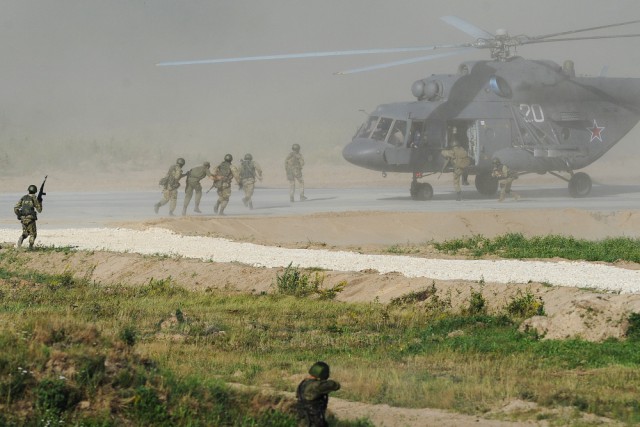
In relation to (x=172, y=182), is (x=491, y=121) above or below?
above

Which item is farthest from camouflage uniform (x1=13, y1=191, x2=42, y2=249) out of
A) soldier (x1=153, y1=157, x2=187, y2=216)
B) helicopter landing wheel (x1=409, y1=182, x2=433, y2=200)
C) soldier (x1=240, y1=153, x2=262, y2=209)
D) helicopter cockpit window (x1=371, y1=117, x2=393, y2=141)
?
helicopter landing wheel (x1=409, y1=182, x2=433, y2=200)

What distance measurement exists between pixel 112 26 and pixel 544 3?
1593 inches

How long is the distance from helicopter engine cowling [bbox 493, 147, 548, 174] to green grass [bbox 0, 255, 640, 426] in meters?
18.1

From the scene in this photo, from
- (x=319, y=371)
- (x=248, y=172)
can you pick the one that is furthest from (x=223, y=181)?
(x=319, y=371)

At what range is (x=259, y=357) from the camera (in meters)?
11.7

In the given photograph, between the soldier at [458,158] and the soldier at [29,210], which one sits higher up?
the soldier at [458,158]

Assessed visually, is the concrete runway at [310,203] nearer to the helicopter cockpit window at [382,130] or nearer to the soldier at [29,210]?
the helicopter cockpit window at [382,130]

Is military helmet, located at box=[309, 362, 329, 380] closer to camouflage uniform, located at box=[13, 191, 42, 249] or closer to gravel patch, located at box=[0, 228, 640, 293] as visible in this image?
gravel patch, located at box=[0, 228, 640, 293]

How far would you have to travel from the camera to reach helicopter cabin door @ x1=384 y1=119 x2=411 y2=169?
32781 mm

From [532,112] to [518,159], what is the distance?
1.70m

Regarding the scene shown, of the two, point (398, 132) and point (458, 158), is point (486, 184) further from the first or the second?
point (398, 132)

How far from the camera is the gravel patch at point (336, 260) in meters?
17.4

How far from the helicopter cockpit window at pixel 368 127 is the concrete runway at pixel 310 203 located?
6.98 feet

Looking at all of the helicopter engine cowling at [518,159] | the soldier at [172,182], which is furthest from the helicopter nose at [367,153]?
the soldier at [172,182]
